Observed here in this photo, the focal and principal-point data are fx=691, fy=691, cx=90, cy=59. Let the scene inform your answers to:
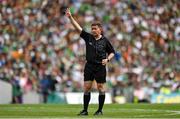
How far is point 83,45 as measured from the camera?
30.7 metres

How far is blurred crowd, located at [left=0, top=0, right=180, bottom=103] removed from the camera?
91.7 feet

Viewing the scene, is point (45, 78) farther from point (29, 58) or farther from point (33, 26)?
point (33, 26)

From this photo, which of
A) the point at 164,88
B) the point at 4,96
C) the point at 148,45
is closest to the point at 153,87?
the point at 164,88

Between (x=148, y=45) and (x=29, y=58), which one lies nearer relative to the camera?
(x=29, y=58)

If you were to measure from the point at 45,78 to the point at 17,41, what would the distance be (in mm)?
2816

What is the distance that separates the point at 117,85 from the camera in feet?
93.9

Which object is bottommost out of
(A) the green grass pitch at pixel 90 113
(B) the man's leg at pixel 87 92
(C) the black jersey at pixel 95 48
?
(A) the green grass pitch at pixel 90 113

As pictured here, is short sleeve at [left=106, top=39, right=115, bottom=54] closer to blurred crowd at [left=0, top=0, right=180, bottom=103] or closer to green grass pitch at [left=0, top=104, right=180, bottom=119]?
green grass pitch at [left=0, top=104, right=180, bottom=119]

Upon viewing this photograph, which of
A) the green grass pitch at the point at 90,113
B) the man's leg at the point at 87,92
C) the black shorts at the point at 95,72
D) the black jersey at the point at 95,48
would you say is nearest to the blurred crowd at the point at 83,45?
the green grass pitch at the point at 90,113

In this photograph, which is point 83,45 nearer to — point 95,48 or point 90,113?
point 90,113

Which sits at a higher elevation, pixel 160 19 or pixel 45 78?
pixel 160 19

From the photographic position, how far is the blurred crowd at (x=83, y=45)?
27.9 m

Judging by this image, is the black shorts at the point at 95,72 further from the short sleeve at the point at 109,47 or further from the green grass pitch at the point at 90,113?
the green grass pitch at the point at 90,113

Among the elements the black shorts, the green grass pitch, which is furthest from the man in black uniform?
the green grass pitch
